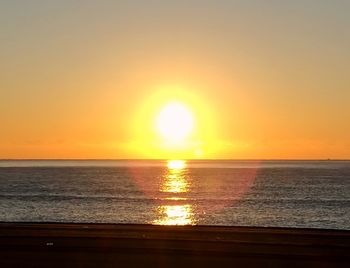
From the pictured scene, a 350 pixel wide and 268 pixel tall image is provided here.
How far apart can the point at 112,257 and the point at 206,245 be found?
172 inches

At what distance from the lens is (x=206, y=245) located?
2480cm

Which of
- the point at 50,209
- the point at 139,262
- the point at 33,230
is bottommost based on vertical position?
the point at 139,262

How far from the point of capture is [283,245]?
83.4 ft

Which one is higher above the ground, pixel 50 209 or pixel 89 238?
pixel 50 209

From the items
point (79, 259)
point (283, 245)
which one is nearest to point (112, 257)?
point (79, 259)

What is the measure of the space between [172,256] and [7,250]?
6.52 meters

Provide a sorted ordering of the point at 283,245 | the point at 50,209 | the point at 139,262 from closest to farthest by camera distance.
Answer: the point at 139,262, the point at 283,245, the point at 50,209

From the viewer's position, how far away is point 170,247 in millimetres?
24266

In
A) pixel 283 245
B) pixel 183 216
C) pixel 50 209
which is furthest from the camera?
pixel 50 209

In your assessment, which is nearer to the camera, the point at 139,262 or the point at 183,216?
the point at 139,262

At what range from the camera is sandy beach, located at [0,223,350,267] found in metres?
21.5

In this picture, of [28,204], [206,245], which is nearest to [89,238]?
[206,245]

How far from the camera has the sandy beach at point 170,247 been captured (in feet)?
70.4

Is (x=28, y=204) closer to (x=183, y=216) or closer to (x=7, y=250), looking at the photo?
(x=183, y=216)
